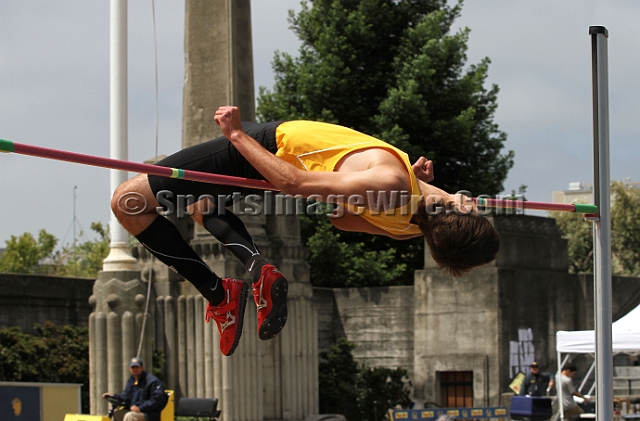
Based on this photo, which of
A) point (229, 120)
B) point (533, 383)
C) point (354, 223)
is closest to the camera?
point (229, 120)

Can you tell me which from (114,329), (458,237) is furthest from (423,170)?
(114,329)

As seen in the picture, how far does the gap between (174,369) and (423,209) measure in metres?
10.3

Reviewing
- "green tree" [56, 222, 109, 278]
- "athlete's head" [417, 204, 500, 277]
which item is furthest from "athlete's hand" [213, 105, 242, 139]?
"green tree" [56, 222, 109, 278]

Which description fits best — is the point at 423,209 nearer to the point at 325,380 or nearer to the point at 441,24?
the point at 325,380

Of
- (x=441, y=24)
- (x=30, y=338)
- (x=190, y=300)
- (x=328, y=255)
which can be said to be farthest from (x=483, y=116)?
(x=30, y=338)

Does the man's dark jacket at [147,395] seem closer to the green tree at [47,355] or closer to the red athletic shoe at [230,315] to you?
the green tree at [47,355]

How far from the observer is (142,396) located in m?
11.2

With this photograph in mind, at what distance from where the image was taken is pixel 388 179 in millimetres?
4801

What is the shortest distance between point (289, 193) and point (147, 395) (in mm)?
6830

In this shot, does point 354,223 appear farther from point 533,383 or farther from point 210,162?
point 533,383

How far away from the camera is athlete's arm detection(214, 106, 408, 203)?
480 cm

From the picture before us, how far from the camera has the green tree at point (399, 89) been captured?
2383 centimetres

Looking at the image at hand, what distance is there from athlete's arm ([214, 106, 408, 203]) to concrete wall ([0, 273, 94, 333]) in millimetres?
9202

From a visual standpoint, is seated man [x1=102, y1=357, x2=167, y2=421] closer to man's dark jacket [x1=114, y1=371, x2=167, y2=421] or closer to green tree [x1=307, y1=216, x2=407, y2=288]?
man's dark jacket [x1=114, y1=371, x2=167, y2=421]
